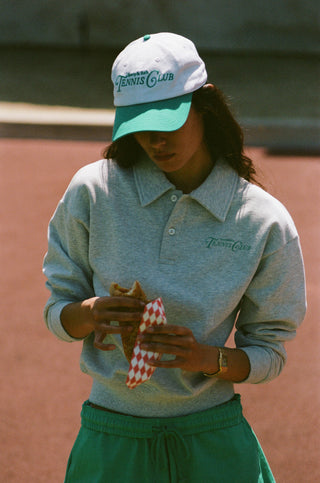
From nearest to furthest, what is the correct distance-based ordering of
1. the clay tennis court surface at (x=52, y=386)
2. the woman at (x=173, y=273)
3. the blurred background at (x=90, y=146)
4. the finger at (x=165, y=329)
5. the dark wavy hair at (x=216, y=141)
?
the finger at (x=165, y=329) → the woman at (x=173, y=273) → the dark wavy hair at (x=216, y=141) → the clay tennis court surface at (x=52, y=386) → the blurred background at (x=90, y=146)

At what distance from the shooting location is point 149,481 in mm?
1854

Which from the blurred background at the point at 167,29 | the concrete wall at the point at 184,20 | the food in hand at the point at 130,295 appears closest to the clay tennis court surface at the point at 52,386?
the food in hand at the point at 130,295

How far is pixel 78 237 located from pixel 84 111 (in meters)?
9.90

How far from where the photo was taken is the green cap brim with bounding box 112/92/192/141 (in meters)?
1.78

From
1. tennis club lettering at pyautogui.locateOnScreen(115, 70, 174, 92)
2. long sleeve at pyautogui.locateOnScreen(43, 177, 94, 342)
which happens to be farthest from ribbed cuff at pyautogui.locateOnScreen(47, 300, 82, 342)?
tennis club lettering at pyautogui.locateOnScreen(115, 70, 174, 92)

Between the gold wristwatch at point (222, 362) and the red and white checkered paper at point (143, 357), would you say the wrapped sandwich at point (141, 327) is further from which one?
the gold wristwatch at point (222, 362)

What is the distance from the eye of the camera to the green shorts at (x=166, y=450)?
6.10 ft

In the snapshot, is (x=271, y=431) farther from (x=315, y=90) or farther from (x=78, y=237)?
(x=315, y=90)

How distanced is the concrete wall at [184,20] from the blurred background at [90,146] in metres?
0.02

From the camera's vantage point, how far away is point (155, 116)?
1.79m

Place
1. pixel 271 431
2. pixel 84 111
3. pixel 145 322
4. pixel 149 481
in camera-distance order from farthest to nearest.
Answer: pixel 84 111 < pixel 271 431 < pixel 149 481 < pixel 145 322

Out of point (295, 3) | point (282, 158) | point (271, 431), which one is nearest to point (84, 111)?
point (282, 158)

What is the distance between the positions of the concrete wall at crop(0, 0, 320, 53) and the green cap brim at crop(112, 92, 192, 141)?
14713 mm

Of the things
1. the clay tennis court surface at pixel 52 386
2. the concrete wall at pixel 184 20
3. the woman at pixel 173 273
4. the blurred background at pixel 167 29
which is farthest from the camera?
the concrete wall at pixel 184 20
